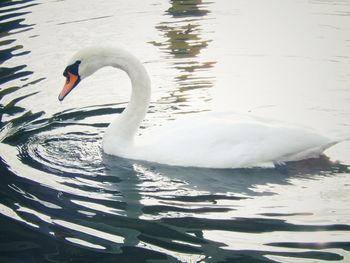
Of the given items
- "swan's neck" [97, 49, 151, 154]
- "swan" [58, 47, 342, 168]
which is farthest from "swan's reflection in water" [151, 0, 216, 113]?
"swan" [58, 47, 342, 168]

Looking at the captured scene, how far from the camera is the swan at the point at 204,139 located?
22.9 ft

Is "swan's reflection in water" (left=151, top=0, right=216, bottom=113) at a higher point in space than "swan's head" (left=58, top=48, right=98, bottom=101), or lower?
lower

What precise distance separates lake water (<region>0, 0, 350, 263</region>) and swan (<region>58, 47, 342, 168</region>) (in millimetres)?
132

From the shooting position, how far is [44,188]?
6.62m

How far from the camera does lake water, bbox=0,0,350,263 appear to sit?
5.46 m

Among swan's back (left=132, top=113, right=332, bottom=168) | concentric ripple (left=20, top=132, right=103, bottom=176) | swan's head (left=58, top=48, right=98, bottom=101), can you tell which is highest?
swan's head (left=58, top=48, right=98, bottom=101)

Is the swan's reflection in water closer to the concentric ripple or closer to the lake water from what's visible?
the lake water

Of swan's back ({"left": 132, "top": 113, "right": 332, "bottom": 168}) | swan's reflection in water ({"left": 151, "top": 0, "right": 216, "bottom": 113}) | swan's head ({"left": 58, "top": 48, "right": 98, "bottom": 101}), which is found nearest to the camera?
swan's back ({"left": 132, "top": 113, "right": 332, "bottom": 168})

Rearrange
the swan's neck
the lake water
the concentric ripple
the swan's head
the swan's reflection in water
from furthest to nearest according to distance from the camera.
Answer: the swan's reflection in water < the swan's neck < the swan's head < the concentric ripple < the lake water

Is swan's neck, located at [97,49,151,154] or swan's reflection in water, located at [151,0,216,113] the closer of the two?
swan's neck, located at [97,49,151,154]

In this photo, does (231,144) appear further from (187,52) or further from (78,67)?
(187,52)

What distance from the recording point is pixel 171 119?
28.8 ft

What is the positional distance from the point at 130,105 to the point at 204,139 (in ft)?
3.95

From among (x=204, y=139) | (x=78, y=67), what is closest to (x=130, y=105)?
(x=78, y=67)
